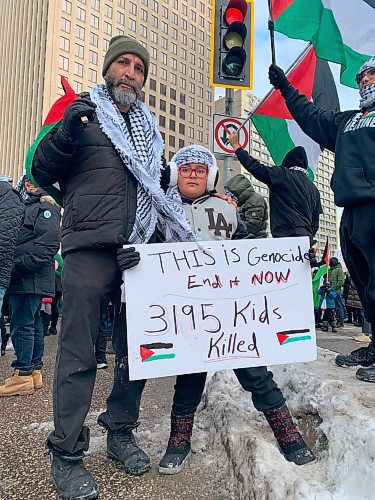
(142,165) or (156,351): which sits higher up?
(142,165)

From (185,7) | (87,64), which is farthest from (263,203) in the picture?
(185,7)

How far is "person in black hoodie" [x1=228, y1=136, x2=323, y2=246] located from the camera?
413 centimetres

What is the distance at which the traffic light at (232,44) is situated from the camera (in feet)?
18.0

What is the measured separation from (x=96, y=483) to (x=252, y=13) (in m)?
5.33

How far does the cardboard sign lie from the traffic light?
3730 millimetres

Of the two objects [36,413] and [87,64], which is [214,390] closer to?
[36,413]

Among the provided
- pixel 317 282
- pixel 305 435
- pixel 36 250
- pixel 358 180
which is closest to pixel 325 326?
pixel 317 282

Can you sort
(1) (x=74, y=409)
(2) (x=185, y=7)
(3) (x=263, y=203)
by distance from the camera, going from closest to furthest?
(1) (x=74, y=409)
(3) (x=263, y=203)
(2) (x=185, y=7)

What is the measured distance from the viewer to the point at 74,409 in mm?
2152

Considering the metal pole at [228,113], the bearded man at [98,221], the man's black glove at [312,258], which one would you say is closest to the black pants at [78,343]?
the bearded man at [98,221]

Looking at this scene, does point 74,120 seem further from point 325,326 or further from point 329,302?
point 325,326

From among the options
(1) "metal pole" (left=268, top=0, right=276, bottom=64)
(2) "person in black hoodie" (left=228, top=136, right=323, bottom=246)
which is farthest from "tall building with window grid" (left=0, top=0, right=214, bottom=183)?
(2) "person in black hoodie" (left=228, top=136, right=323, bottom=246)

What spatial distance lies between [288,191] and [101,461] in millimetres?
2745

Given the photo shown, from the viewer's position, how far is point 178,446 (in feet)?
7.90
